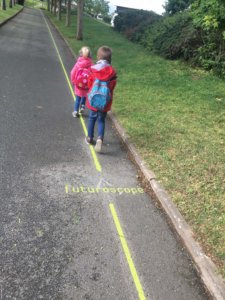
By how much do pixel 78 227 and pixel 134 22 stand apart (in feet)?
99.0

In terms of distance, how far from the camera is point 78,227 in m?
4.59

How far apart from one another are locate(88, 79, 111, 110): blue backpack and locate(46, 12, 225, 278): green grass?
109 cm

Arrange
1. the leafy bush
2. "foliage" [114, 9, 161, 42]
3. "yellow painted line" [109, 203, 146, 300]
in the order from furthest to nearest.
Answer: "foliage" [114, 9, 161, 42] → the leafy bush → "yellow painted line" [109, 203, 146, 300]

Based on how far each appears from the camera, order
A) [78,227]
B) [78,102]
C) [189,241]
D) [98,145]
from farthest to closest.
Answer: [78,102] < [98,145] < [78,227] < [189,241]

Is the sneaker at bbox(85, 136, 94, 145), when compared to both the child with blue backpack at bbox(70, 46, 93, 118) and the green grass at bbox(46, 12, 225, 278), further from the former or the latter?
the child with blue backpack at bbox(70, 46, 93, 118)

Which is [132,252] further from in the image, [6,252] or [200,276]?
[6,252]

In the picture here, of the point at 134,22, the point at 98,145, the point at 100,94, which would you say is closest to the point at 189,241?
the point at 98,145

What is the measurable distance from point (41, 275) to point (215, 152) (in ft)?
14.0

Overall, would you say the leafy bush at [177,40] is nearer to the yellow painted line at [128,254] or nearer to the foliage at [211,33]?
the foliage at [211,33]

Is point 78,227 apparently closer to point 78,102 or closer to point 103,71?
point 103,71

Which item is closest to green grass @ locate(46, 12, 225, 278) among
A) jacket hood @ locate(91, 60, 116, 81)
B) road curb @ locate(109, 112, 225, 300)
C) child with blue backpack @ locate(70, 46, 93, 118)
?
road curb @ locate(109, 112, 225, 300)

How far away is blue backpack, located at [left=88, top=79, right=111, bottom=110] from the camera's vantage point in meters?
6.49

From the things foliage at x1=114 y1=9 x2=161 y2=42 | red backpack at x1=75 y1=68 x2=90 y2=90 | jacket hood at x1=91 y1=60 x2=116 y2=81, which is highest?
jacket hood at x1=91 y1=60 x2=116 y2=81

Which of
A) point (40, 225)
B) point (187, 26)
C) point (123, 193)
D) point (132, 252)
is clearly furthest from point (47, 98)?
point (187, 26)
